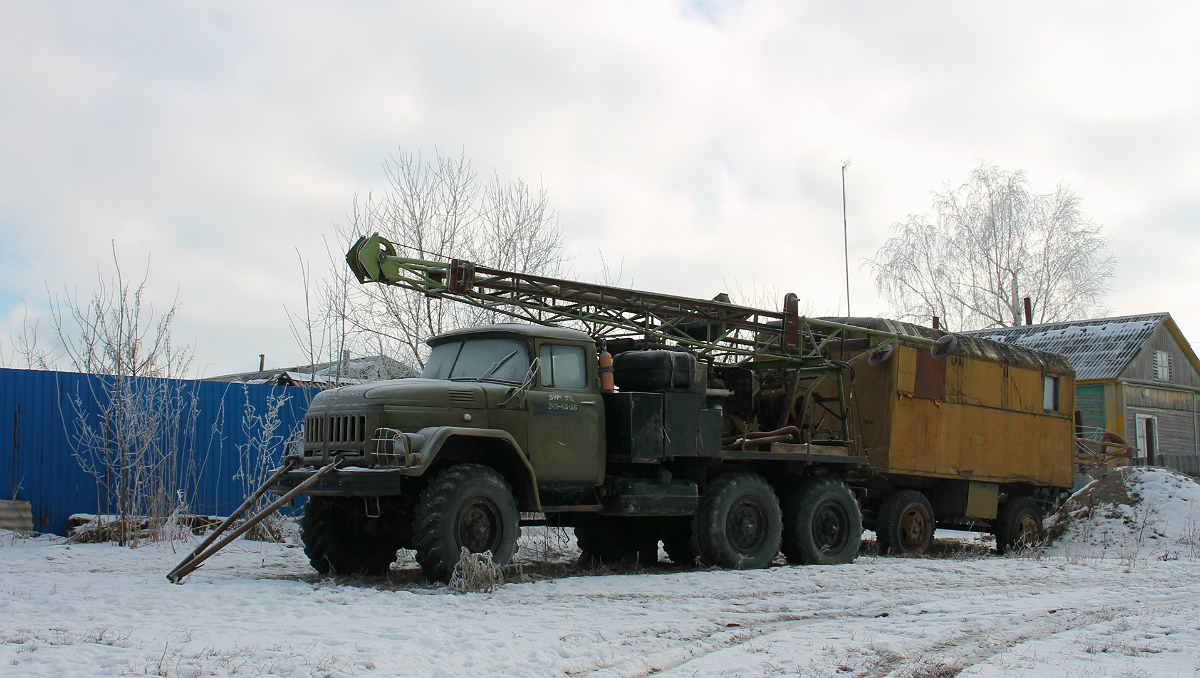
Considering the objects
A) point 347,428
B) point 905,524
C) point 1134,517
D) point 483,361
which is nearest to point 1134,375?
point 1134,517

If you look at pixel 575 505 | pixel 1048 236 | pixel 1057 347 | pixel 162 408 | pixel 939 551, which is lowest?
pixel 939 551

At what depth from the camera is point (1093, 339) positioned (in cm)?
3475

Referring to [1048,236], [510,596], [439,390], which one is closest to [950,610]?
[510,596]

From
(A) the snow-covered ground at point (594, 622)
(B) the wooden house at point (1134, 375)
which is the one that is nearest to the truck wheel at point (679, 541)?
(A) the snow-covered ground at point (594, 622)

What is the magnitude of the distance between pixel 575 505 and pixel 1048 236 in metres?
37.0

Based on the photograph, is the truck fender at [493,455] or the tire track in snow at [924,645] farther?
the truck fender at [493,455]

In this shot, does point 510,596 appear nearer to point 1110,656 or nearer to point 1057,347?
point 1110,656

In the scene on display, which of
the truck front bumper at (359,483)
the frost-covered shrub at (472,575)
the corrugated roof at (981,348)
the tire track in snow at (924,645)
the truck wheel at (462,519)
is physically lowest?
the tire track in snow at (924,645)

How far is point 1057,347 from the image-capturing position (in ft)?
114

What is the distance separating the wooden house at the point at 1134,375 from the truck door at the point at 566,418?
87.2 feet

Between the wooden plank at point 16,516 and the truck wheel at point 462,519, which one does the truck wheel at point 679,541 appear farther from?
the wooden plank at point 16,516

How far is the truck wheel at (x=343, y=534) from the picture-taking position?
9539 millimetres

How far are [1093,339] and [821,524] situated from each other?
26993 mm

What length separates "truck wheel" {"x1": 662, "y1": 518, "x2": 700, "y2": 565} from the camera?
1166 cm
